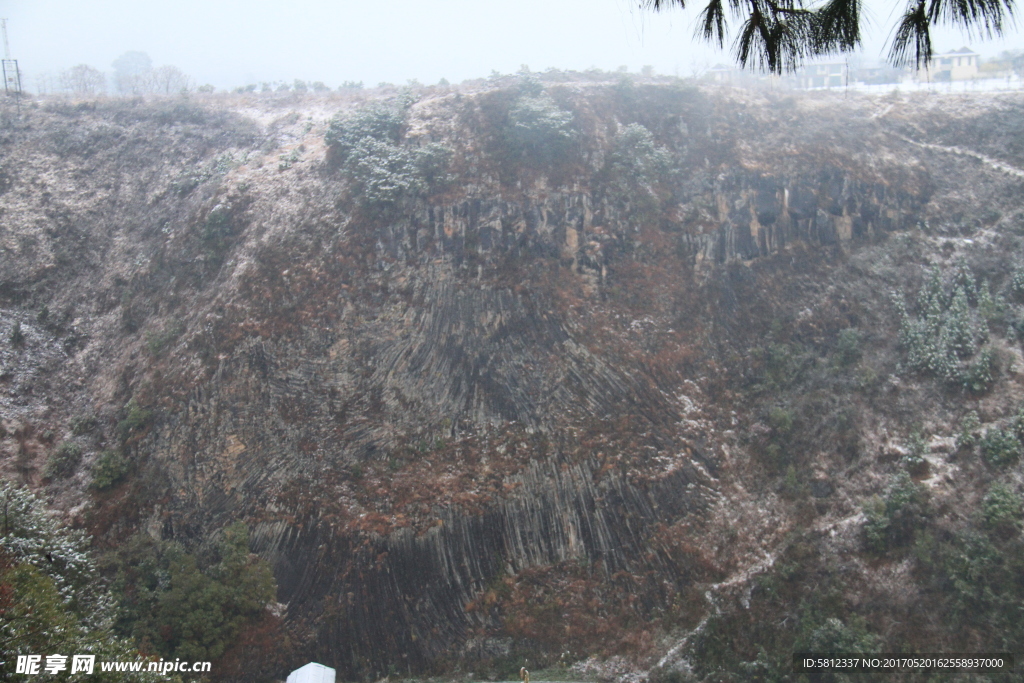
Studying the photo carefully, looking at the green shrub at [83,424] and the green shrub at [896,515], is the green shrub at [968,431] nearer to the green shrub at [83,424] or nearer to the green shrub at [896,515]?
the green shrub at [896,515]

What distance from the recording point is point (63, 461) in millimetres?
17766

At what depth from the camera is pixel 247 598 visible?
51.9 ft

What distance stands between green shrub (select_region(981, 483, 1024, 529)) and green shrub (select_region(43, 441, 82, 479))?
25.5 m

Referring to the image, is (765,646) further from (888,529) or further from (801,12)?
(801,12)

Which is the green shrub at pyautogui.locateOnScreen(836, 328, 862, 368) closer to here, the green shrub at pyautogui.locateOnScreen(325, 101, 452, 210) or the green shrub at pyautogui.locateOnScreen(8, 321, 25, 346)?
the green shrub at pyautogui.locateOnScreen(325, 101, 452, 210)

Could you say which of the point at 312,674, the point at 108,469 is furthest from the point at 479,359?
the point at 108,469

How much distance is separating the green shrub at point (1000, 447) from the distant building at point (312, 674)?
18.2 meters

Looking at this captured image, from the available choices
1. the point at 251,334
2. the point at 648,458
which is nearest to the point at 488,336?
the point at 648,458

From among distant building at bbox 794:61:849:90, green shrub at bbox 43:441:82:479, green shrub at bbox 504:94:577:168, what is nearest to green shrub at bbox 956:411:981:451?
green shrub at bbox 504:94:577:168

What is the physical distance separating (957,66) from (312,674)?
56.6m

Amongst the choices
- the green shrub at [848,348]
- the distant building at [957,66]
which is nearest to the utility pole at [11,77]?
the green shrub at [848,348]

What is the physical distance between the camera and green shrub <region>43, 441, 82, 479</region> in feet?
57.7

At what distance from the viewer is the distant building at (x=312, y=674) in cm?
1429

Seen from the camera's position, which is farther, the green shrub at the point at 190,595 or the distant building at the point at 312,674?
the green shrub at the point at 190,595
